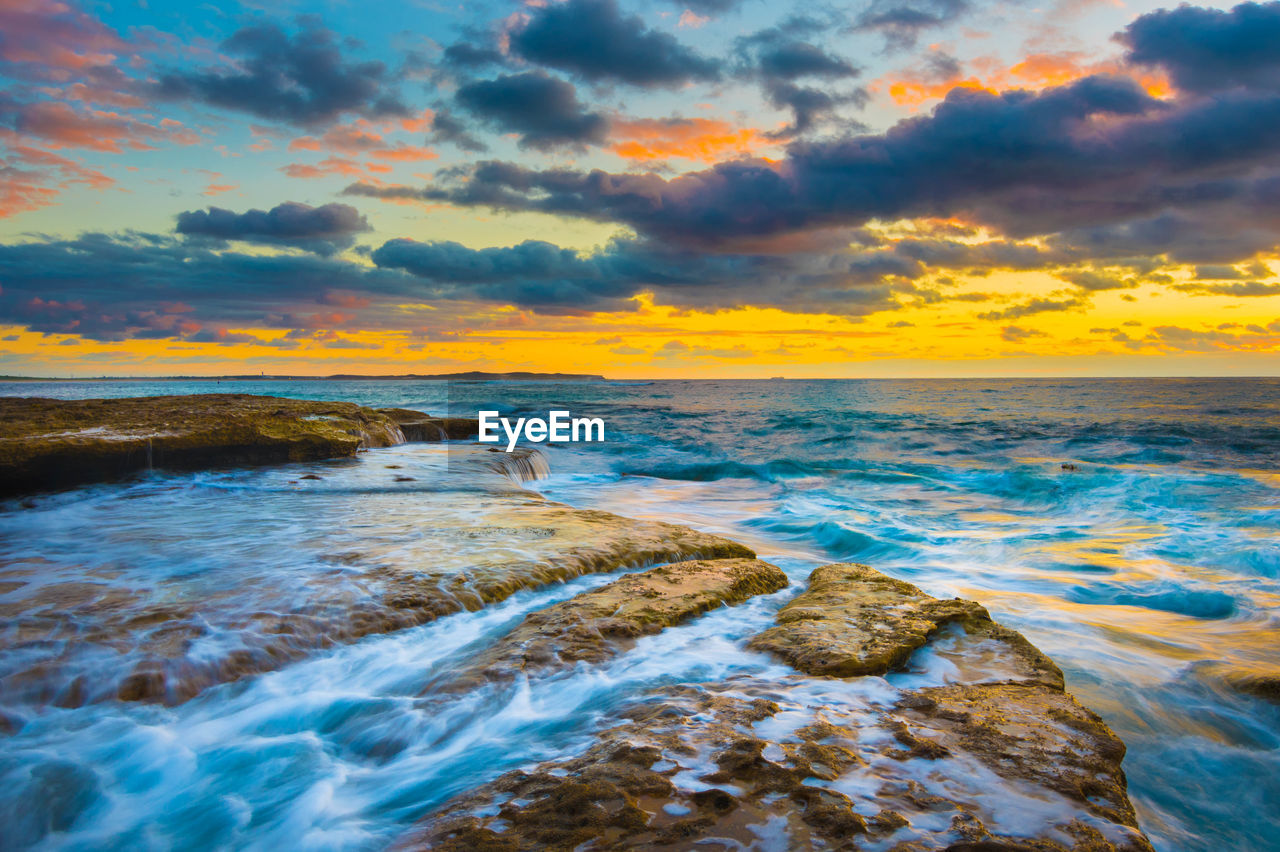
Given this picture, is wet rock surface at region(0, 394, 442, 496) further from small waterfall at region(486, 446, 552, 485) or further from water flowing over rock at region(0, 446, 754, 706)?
water flowing over rock at region(0, 446, 754, 706)

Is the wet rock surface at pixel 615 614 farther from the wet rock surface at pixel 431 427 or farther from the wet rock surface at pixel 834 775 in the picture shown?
the wet rock surface at pixel 431 427

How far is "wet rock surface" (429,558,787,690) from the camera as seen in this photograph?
3619mm

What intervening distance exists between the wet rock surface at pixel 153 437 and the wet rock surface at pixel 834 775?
887 centimetres

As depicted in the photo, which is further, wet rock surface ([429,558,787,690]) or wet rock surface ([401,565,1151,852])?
wet rock surface ([429,558,787,690])

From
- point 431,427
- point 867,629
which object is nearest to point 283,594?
point 867,629

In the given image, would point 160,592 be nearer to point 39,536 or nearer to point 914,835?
point 39,536

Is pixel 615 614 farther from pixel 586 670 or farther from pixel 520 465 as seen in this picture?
pixel 520 465

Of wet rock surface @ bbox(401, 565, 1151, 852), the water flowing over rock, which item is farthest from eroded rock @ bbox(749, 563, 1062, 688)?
the water flowing over rock

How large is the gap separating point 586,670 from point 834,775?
160 centimetres

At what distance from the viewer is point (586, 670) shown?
356 centimetres

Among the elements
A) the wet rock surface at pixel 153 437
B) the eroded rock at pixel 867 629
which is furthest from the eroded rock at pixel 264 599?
the wet rock surface at pixel 153 437

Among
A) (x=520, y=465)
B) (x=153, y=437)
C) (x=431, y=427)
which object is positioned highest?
(x=153, y=437)

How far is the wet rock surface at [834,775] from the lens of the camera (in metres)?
2.07

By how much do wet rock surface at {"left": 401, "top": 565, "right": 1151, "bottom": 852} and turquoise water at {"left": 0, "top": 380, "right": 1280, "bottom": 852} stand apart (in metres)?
0.41
